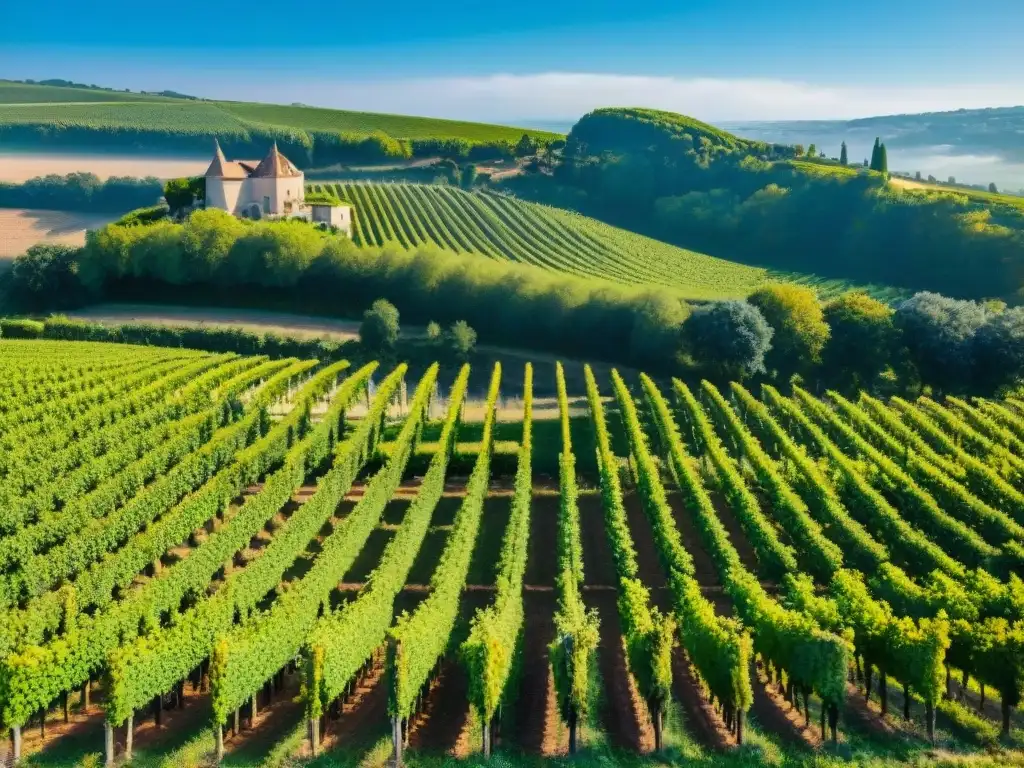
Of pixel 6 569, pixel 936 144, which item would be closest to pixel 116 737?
pixel 6 569

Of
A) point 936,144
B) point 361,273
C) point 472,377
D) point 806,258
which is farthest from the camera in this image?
point 936,144

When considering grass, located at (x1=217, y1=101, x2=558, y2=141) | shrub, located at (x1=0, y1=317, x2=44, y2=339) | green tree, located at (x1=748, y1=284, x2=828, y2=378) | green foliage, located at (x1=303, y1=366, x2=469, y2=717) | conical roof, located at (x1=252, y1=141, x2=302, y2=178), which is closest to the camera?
green foliage, located at (x1=303, y1=366, x2=469, y2=717)

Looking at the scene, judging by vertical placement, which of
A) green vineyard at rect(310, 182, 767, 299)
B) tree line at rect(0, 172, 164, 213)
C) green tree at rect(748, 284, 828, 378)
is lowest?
green tree at rect(748, 284, 828, 378)

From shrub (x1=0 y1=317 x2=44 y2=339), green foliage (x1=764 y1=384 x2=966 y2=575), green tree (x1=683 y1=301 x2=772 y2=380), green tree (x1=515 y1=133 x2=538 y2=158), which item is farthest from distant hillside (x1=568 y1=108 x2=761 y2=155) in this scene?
green foliage (x1=764 y1=384 x2=966 y2=575)

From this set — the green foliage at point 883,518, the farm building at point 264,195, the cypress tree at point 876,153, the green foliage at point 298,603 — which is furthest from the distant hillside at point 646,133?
the green foliage at point 298,603

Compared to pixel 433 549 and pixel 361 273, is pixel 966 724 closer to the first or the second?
pixel 433 549

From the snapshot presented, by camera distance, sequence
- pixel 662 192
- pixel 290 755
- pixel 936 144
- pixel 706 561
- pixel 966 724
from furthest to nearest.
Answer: pixel 936 144 → pixel 662 192 → pixel 706 561 → pixel 966 724 → pixel 290 755

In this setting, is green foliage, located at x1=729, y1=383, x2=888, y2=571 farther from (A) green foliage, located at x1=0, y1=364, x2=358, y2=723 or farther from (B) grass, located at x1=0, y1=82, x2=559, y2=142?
(B) grass, located at x1=0, y1=82, x2=559, y2=142
